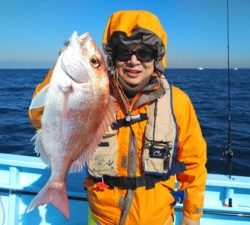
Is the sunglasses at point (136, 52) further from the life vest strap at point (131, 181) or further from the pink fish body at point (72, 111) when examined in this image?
the life vest strap at point (131, 181)

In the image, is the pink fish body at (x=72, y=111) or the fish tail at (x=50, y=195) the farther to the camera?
the fish tail at (x=50, y=195)

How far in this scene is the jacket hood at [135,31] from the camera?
270 cm

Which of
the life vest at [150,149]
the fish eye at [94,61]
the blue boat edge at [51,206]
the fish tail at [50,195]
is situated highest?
the fish eye at [94,61]

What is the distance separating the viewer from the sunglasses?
2702 millimetres

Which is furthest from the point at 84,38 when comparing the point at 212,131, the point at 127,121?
the point at 212,131

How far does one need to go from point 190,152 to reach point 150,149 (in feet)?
1.14

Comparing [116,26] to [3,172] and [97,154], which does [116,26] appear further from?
[3,172]

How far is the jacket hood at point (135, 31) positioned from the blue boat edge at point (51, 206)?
67.0 inches

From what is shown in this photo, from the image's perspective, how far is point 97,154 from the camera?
2797 millimetres

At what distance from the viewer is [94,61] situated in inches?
88.4

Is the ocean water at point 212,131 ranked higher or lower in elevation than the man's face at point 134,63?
lower

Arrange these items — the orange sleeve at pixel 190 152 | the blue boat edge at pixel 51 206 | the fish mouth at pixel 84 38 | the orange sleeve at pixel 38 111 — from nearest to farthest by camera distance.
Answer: the fish mouth at pixel 84 38
the orange sleeve at pixel 38 111
the orange sleeve at pixel 190 152
the blue boat edge at pixel 51 206

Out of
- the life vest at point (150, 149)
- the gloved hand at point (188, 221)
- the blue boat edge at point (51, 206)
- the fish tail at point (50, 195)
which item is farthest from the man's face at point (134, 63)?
Result: the blue boat edge at point (51, 206)

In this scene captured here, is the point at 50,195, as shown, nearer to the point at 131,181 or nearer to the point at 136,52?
the point at 131,181
